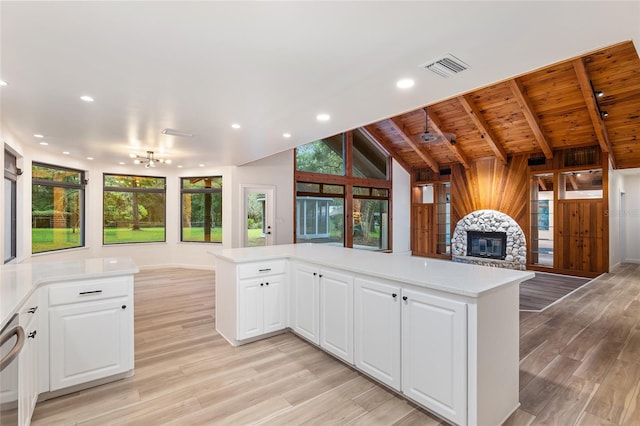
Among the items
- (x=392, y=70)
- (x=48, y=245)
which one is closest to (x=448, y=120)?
(x=392, y=70)

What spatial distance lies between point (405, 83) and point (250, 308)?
2.52 m

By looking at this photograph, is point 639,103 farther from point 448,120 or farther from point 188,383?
point 188,383

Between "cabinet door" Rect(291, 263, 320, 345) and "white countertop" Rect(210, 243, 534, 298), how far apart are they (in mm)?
146

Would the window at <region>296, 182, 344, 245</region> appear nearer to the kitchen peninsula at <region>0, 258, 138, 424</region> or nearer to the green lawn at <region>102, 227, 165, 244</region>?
the green lawn at <region>102, 227, 165, 244</region>

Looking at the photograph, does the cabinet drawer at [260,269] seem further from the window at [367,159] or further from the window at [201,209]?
the window at [367,159]

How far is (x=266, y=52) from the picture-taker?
206cm

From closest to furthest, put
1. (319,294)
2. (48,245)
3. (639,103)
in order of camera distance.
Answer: (319,294) < (639,103) < (48,245)

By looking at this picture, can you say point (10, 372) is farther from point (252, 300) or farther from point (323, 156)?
point (323, 156)

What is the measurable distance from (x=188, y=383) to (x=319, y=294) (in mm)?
1281

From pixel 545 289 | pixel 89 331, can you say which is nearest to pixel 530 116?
pixel 545 289

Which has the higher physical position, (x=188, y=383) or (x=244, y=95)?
(x=244, y=95)

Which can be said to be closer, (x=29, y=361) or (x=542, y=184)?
(x=29, y=361)

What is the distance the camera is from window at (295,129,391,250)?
8273mm

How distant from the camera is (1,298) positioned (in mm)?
1762
